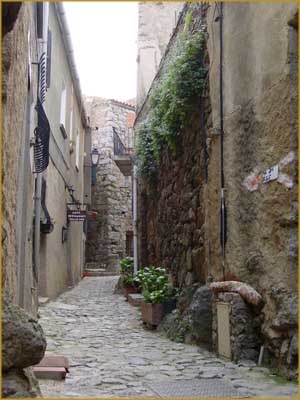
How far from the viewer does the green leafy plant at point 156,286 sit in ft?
21.8

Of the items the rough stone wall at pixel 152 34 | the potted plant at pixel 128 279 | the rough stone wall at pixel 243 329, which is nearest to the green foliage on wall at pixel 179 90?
the rough stone wall at pixel 243 329

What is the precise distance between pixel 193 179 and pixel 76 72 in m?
7.20

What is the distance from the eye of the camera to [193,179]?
6.42 meters

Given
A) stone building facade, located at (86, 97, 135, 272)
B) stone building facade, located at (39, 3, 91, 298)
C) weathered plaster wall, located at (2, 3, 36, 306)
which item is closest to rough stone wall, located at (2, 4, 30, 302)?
weathered plaster wall, located at (2, 3, 36, 306)

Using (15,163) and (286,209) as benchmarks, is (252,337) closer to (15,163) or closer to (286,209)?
(286,209)

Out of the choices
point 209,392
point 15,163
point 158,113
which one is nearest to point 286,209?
point 209,392

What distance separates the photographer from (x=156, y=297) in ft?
21.7

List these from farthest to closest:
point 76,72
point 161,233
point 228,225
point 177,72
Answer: point 76,72 < point 161,233 < point 177,72 < point 228,225

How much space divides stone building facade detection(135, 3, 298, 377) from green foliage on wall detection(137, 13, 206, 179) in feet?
0.65

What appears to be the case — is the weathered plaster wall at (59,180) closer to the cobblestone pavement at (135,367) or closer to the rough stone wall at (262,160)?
the cobblestone pavement at (135,367)

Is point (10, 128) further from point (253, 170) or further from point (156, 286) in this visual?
point (156, 286)

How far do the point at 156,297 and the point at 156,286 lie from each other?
1.34ft

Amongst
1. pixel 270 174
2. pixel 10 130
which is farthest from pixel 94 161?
pixel 10 130

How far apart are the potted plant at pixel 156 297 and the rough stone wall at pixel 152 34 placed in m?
5.30
